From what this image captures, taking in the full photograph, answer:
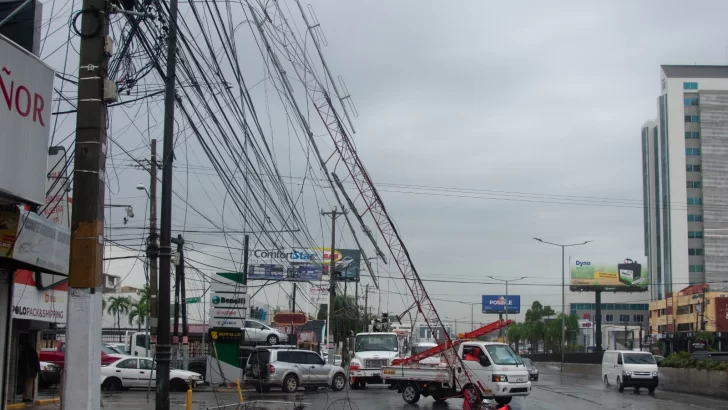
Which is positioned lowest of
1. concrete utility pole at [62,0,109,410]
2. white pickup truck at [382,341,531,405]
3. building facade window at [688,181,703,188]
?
→ white pickup truck at [382,341,531,405]

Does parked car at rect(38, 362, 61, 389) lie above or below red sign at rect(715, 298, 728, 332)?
below

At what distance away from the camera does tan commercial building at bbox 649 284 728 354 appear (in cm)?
7062

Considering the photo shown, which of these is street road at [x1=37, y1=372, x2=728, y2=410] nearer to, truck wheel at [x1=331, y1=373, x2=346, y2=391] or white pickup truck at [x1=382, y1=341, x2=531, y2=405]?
white pickup truck at [x1=382, y1=341, x2=531, y2=405]

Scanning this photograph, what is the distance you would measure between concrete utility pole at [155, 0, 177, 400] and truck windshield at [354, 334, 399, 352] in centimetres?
1933

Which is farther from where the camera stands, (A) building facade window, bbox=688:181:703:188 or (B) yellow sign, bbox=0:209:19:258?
(A) building facade window, bbox=688:181:703:188

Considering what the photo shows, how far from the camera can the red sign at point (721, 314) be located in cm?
7550

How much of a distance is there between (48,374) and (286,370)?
842 cm

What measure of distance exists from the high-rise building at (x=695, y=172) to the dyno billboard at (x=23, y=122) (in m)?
108

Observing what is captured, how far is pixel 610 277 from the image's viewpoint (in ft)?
347

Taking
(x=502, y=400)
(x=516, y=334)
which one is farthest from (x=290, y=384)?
(x=516, y=334)

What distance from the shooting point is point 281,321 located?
47.5 metres

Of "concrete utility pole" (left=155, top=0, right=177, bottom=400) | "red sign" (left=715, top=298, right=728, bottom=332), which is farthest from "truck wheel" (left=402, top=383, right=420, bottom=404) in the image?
"red sign" (left=715, top=298, right=728, bottom=332)

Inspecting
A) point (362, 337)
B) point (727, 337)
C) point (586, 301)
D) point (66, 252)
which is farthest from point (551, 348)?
point (66, 252)

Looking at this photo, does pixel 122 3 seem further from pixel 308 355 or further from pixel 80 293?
pixel 308 355
